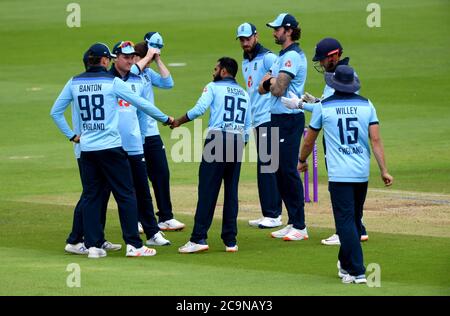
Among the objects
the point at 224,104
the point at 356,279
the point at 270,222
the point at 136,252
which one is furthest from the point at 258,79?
the point at 356,279

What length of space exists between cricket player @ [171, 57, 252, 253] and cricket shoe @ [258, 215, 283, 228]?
1.69 meters

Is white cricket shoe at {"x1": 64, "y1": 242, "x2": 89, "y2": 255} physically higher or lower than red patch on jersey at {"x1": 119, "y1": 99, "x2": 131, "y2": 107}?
lower

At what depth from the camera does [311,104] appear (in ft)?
48.3

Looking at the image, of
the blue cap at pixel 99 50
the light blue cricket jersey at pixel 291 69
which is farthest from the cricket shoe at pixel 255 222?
the blue cap at pixel 99 50

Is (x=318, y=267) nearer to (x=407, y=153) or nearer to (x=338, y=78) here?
(x=338, y=78)

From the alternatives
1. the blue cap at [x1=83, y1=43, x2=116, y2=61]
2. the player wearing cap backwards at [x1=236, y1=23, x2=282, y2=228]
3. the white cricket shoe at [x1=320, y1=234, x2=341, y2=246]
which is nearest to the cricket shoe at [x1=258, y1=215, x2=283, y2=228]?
the player wearing cap backwards at [x1=236, y1=23, x2=282, y2=228]

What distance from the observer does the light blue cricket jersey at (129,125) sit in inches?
592

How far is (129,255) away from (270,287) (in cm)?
258

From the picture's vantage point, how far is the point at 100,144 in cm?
1413

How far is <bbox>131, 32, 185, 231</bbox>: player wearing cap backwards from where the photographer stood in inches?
627

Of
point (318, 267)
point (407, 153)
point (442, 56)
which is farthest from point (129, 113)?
point (442, 56)

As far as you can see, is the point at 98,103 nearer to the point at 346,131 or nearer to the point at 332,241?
the point at 346,131

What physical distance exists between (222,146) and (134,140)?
3.84 ft

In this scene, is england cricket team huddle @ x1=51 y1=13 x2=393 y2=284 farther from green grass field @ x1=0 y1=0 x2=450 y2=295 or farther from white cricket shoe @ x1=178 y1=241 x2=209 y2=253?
green grass field @ x1=0 y1=0 x2=450 y2=295
